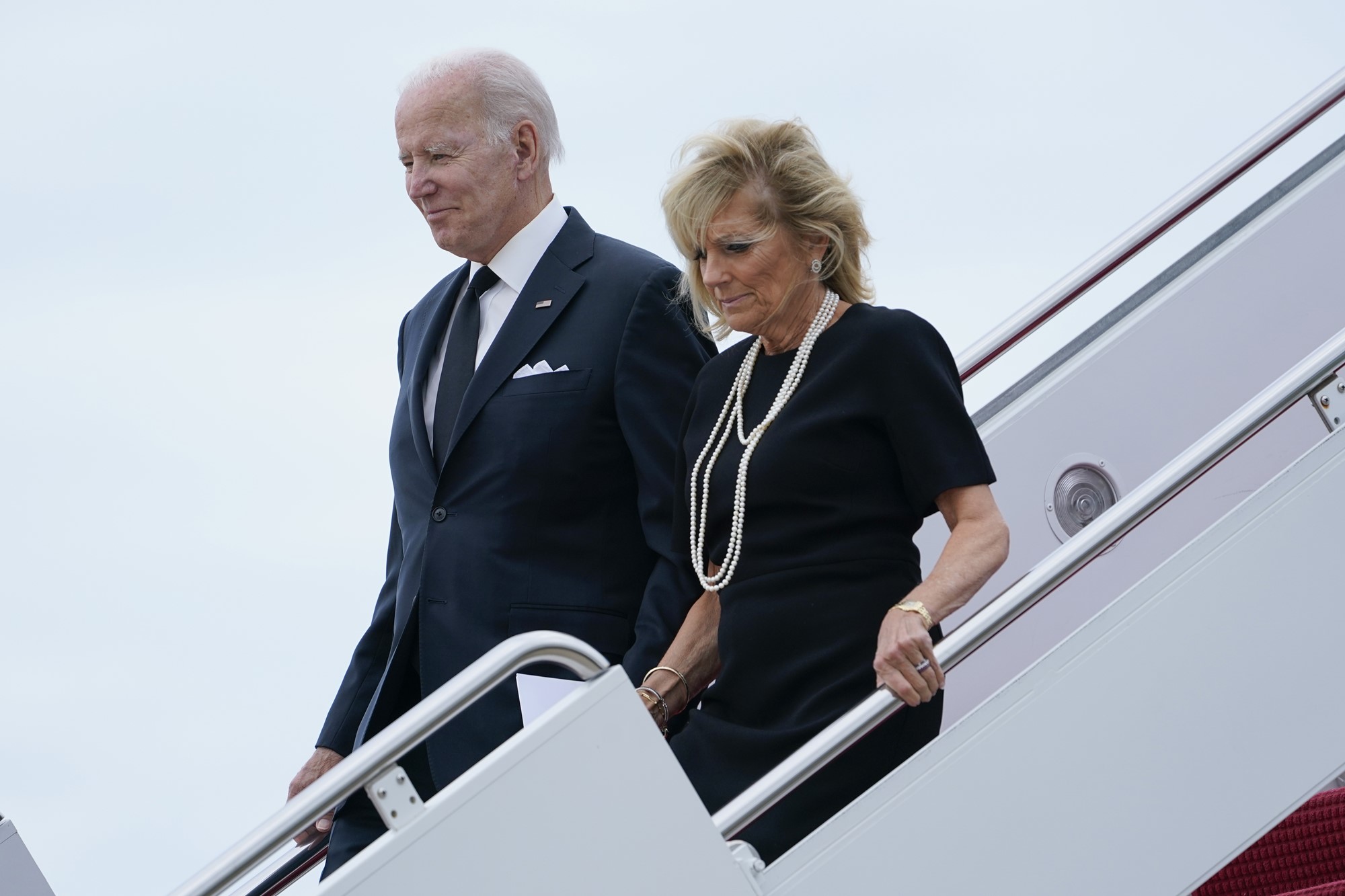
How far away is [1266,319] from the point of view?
3818mm

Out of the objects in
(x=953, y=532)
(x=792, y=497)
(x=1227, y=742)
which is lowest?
(x=1227, y=742)

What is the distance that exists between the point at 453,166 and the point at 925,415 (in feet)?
3.74

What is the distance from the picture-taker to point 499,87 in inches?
118

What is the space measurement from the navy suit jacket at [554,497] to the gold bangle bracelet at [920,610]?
545 millimetres

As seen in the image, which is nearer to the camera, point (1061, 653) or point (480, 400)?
point (1061, 653)

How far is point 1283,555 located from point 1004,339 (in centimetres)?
127

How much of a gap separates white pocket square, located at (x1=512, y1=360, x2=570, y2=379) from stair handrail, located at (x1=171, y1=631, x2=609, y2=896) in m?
0.92

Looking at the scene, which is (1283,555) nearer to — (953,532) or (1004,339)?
(953,532)

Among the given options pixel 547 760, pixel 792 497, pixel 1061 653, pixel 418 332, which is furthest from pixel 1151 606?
pixel 418 332

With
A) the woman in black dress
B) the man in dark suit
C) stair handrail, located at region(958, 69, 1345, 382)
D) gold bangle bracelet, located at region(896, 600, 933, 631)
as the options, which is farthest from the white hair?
gold bangle bracelet, located at region(896, 600, 933, 631)

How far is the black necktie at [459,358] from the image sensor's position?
2.90 m

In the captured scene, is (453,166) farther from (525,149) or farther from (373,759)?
(373,759)

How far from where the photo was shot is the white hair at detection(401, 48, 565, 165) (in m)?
2.98

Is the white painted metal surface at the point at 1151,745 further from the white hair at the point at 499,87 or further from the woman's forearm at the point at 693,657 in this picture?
the white hair at the point at 499,87
